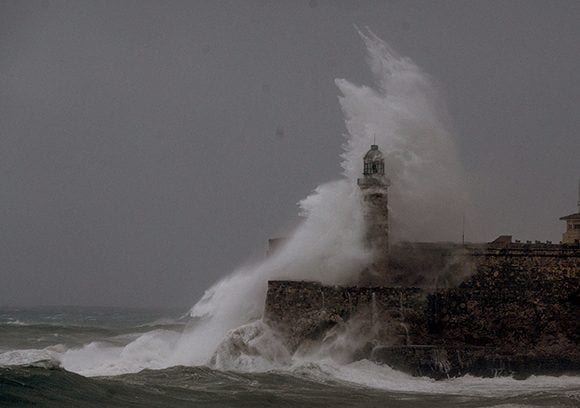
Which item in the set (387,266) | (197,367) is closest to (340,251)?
(387,266)

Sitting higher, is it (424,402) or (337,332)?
(337,332)

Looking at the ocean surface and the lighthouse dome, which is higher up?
the lighthouse dome

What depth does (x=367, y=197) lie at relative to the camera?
26.5m

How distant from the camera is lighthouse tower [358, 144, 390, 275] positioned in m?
26.3

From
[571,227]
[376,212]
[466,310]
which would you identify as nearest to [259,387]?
[466,310]

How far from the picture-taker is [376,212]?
26.4 m

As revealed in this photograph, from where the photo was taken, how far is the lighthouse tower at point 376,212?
26.3 m

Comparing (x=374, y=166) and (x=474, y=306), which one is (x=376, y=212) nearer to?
(x=374, y=166)

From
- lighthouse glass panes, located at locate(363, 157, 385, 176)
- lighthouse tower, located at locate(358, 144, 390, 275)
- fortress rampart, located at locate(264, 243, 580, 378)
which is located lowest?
fortress rampart, located at locate(264, 243, 580, 378)

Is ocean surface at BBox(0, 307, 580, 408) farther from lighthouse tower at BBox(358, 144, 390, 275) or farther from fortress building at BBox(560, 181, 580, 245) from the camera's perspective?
fortress building at BBox(560, 181, 580, 245)

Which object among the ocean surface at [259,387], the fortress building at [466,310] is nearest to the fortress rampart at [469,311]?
the fortress building at [466,310]

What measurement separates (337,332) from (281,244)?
5952mm

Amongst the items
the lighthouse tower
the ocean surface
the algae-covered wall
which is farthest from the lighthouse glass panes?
the ocean surface

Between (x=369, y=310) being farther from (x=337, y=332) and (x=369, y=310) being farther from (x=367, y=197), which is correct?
(x=367, y=197)
